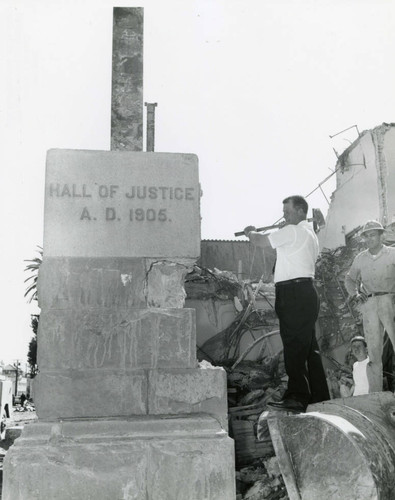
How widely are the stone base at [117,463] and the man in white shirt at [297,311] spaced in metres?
1.15

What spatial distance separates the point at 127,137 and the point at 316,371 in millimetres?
2464

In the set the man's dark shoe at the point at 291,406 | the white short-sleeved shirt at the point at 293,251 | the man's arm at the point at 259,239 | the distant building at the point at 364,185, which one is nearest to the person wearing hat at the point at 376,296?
the white short-sleeved shirt at the point at 293,251

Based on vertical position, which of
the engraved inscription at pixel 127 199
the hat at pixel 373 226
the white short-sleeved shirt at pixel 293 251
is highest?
the hat at pixel 373 226

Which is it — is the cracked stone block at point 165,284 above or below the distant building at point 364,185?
below

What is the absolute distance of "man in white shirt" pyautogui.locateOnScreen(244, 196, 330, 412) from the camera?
464cm

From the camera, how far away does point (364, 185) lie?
559 inches

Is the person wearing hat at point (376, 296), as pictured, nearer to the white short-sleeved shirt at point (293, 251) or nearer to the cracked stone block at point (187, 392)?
the white short-sleeved shirt at point (293, 251)

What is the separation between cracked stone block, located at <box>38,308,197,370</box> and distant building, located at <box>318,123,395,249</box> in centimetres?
950

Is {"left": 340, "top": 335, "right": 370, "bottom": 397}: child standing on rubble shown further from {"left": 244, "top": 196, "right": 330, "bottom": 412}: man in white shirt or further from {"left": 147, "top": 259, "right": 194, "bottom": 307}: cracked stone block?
{"left": 147, "top": 259, "right": 194, "bottom": 307}: cracked stone block

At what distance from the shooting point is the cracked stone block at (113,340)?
378cm

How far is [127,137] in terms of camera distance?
4664 mm

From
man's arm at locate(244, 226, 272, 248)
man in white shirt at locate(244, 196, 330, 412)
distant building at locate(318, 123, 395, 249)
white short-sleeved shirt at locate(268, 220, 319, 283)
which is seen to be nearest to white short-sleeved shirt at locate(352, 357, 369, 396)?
man in white shirt at locate(244, 196, 330, 412)

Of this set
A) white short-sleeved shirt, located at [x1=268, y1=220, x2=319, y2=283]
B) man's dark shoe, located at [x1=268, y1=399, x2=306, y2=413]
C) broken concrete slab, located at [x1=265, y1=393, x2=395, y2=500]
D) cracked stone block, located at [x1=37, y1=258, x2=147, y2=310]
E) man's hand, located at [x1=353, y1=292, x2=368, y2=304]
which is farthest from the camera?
man's hand, located at [x1=353, y1=292, x2=368, y2=304]

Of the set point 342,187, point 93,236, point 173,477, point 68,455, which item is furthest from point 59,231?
point 342,187
